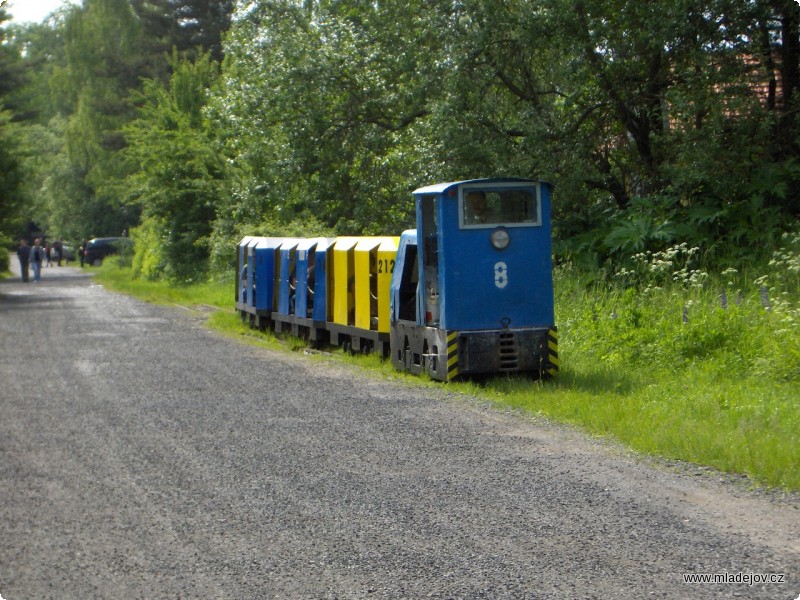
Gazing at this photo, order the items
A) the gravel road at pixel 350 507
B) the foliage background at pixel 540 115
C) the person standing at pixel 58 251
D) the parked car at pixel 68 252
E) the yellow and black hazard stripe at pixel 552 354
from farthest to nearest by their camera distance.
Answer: the parked car at pixel 68 252 < the person standing at pixel 58 251 < the foliage background at pixel 540 115 < the yellow and black hazard stripe at pixel 552 354 < the gravel road at pixel 350 507

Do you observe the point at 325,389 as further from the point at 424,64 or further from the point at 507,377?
the point at 424,64

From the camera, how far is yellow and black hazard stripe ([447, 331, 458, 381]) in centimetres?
1387

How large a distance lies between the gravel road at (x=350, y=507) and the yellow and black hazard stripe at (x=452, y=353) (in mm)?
547

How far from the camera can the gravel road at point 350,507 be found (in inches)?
237

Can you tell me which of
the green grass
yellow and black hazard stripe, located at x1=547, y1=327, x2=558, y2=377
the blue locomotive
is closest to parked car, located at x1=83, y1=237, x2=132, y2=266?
the green grass

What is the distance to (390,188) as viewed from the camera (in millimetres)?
26719

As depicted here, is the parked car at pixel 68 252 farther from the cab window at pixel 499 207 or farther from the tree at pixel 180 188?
the cab window at pixel 499 207

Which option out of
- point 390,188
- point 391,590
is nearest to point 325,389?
point 391,590

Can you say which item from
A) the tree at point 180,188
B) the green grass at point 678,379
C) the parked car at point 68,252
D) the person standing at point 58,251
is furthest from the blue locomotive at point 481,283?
the parked car at point 68,252

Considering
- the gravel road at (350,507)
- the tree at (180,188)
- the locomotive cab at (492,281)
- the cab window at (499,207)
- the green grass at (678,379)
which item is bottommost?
the gravel road at (350,507)

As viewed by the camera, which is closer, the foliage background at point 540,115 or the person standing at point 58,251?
the foliage background at point 540,115

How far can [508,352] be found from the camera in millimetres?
13930

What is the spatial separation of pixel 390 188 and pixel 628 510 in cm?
1978

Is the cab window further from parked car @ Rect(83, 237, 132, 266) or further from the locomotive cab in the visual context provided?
parked car @ Rect(83, 237, 132, 266)
